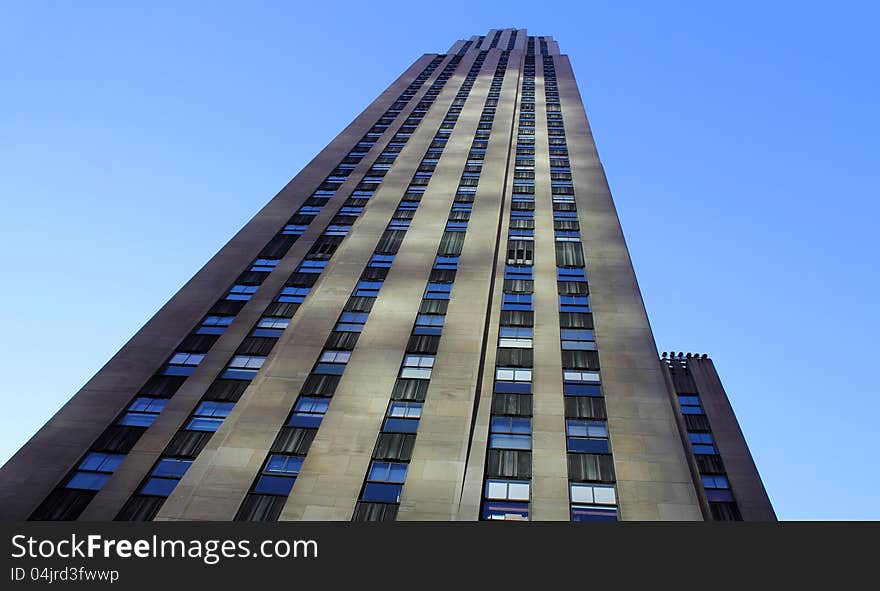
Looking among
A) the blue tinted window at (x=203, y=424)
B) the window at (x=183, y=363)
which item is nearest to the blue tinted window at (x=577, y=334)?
the blue tinted window at (x=203, y=424)

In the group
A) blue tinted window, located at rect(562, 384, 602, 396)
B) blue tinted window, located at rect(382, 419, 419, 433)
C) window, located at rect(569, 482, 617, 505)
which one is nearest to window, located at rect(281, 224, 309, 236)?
blue tinted window, located at rect(382, 419, 419, 433)

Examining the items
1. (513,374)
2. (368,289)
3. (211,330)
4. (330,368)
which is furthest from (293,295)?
(513,374)

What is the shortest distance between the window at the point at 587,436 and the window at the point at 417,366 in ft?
24.6

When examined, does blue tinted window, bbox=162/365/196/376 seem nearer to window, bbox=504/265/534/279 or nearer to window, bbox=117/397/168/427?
window, bbox=117/397/168/427

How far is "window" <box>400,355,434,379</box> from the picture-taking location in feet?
99.7

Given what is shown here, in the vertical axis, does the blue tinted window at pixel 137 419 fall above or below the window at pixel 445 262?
below

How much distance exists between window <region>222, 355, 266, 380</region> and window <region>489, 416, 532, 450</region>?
45.3 ft

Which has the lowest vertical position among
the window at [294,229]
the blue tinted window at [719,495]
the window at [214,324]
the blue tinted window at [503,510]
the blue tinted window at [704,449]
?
the blue tinted window at [503,510]

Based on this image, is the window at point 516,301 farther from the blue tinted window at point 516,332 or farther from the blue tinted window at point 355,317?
the blue tinted window at point 355,317

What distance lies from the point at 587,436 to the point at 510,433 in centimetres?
357

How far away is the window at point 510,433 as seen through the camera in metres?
27.3

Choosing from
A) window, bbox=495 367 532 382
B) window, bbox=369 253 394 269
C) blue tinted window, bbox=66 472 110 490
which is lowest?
blue tinted window, bbox=66 472 110 490

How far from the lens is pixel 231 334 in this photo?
3547cm

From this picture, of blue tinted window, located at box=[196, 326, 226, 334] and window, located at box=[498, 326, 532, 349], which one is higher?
window, located at box=[498, 326, 532, 349]
